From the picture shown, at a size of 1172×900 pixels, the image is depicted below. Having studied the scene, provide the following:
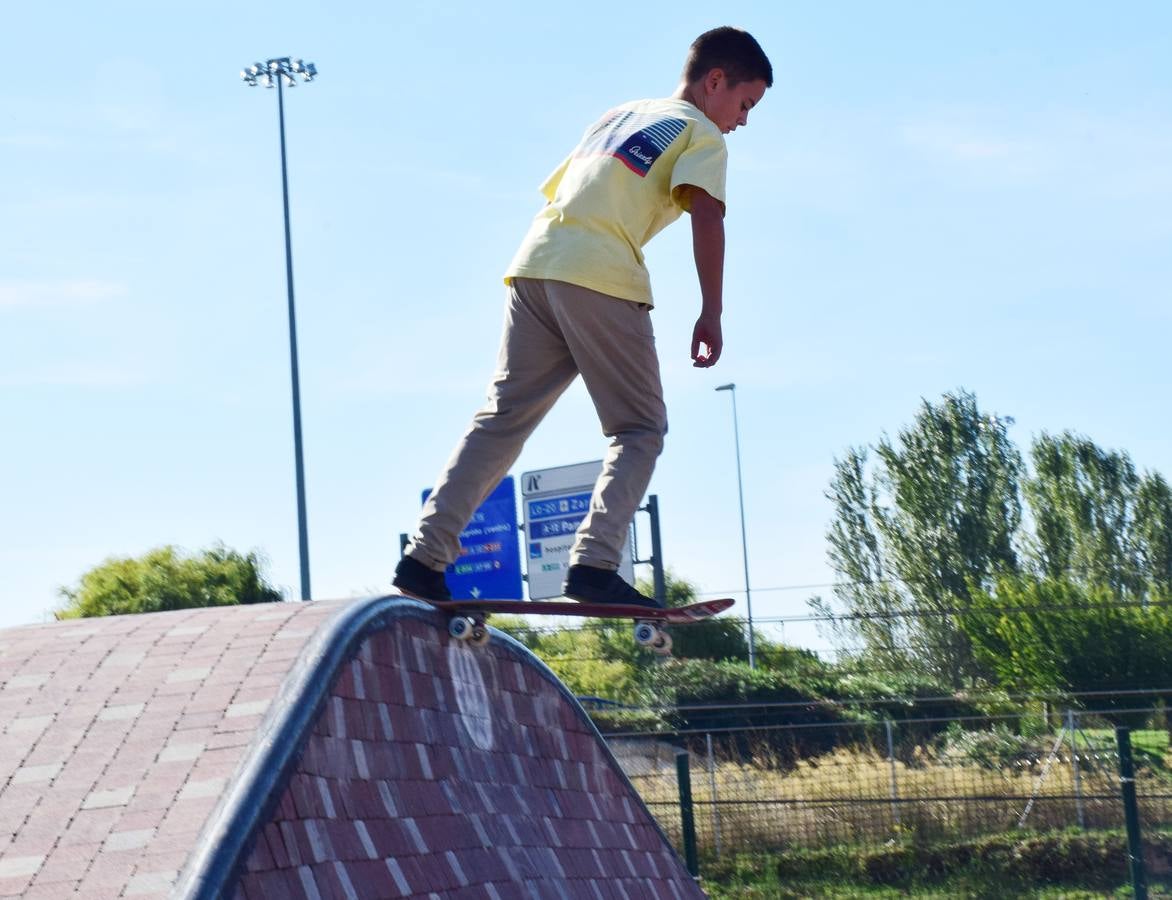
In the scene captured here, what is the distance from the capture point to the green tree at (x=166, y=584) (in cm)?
2297

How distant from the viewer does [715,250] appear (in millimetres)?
5066

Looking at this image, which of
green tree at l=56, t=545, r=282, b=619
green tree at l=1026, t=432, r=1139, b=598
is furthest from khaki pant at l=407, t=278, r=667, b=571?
green tree at l=1026, t=432, r=1139, b=598

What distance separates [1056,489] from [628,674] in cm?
2838

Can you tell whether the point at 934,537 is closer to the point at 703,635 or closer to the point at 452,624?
the point at 703,635

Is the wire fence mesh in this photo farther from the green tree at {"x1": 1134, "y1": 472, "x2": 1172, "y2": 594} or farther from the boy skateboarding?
the green tree at {"x1": 1134, "y1": 472, "x2": 1172, "y2": 594}

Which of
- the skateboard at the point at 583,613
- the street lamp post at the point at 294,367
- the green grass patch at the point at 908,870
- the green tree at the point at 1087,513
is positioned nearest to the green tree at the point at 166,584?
the street lamp post at the point at 294,367

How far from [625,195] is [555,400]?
80 cm

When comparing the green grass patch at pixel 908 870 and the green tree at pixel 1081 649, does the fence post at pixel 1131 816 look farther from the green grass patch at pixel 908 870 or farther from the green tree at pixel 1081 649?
the green tree at pixel 1081 649

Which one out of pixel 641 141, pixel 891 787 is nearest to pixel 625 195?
pixel 641 141

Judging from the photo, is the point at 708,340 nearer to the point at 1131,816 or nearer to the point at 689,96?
the point at 689,96

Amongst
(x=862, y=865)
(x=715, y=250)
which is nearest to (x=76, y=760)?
(x=715, y=250)

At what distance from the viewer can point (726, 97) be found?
209 inches

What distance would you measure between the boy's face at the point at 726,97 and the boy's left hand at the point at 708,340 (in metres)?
0.72

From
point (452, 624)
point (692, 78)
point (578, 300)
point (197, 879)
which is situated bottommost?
point (197, 879)
